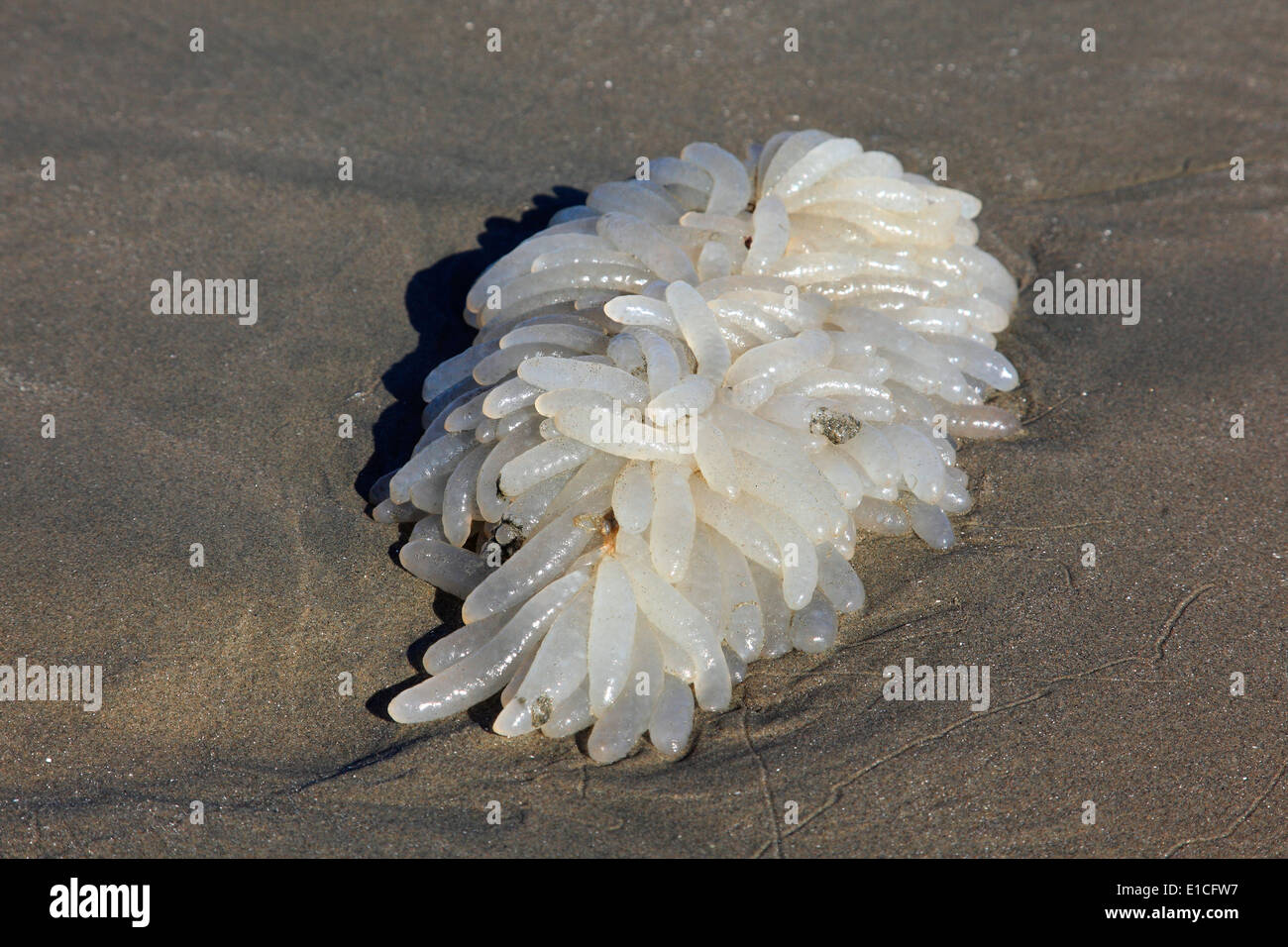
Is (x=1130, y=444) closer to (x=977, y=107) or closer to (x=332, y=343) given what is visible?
(x=977, y=107)

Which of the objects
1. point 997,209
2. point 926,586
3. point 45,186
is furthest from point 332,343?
point 997,209

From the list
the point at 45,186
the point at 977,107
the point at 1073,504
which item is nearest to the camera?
the point at 1073,504

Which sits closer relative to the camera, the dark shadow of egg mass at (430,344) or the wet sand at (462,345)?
the wet sand at (462,345)

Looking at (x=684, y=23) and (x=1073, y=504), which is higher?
(x=684, y=23)
